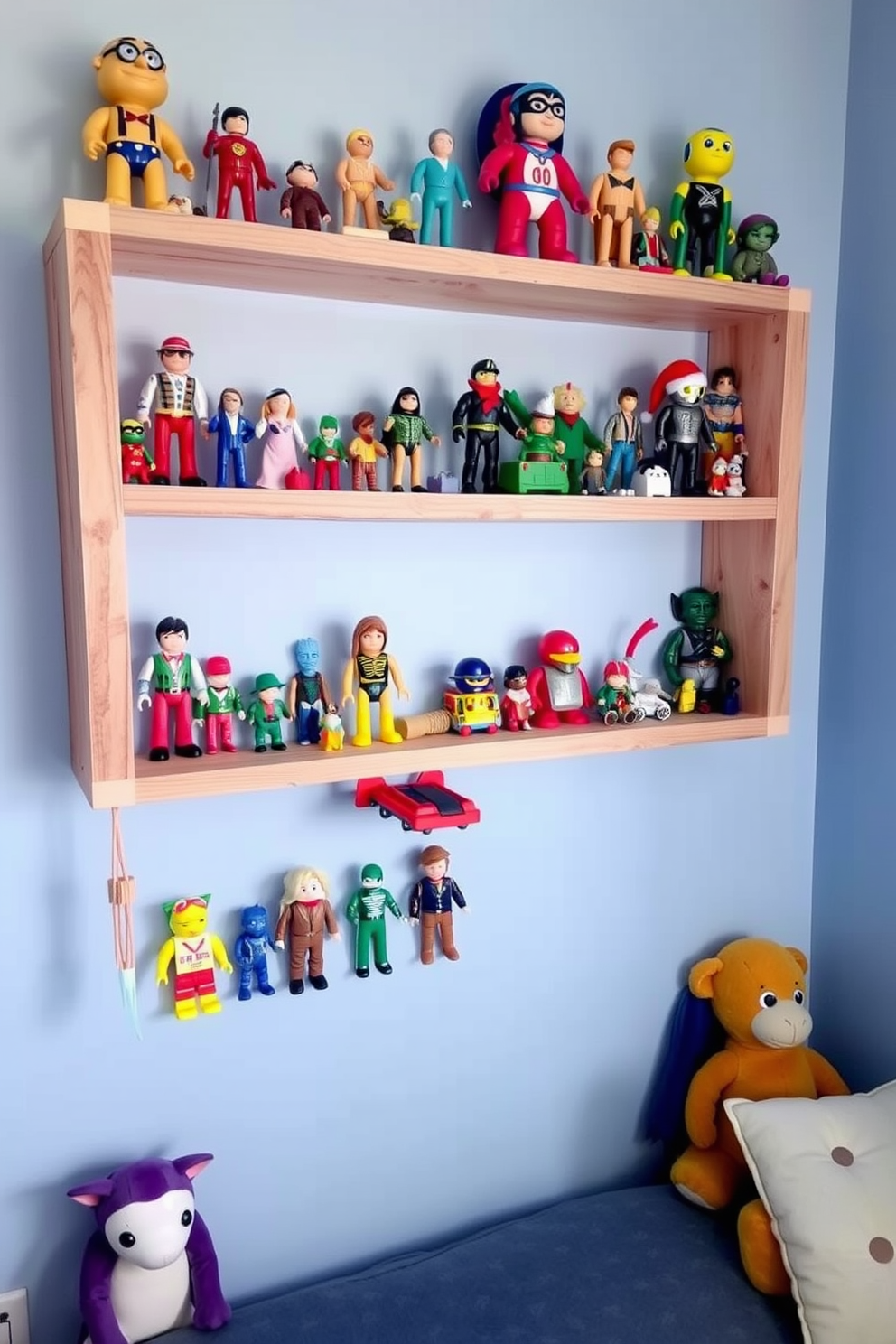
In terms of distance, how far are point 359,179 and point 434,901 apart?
0.88 m

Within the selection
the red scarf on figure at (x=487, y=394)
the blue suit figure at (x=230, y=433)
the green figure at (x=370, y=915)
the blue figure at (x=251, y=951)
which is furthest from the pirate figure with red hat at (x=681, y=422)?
the blue figure at (x=251, y=951)

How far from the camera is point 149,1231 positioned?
1.18m

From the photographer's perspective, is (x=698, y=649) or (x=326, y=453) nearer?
(x=326, y=453)

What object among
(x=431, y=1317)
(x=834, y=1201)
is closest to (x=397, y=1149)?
(x=431, y=1317)

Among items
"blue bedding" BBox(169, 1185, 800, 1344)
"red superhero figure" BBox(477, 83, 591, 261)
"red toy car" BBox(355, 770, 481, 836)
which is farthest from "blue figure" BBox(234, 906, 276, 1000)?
"red superhero figure" BBox(477, 83, 591, 261)

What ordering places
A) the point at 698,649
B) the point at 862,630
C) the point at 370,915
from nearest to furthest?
the point at 370,915, the point at 698,649, the point at 862,630

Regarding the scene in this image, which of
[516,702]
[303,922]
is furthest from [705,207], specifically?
[303,922]

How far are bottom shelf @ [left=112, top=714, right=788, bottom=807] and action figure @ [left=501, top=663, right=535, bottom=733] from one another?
27 mm

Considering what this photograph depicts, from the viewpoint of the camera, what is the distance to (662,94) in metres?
1.43

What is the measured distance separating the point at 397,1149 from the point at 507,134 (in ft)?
4.36

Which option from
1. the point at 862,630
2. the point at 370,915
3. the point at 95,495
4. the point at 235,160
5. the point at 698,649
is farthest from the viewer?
the point at 862,630

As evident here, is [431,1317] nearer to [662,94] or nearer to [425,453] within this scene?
[425,453]

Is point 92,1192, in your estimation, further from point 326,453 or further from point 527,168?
point 527,168

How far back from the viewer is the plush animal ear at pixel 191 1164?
1.25 metres
